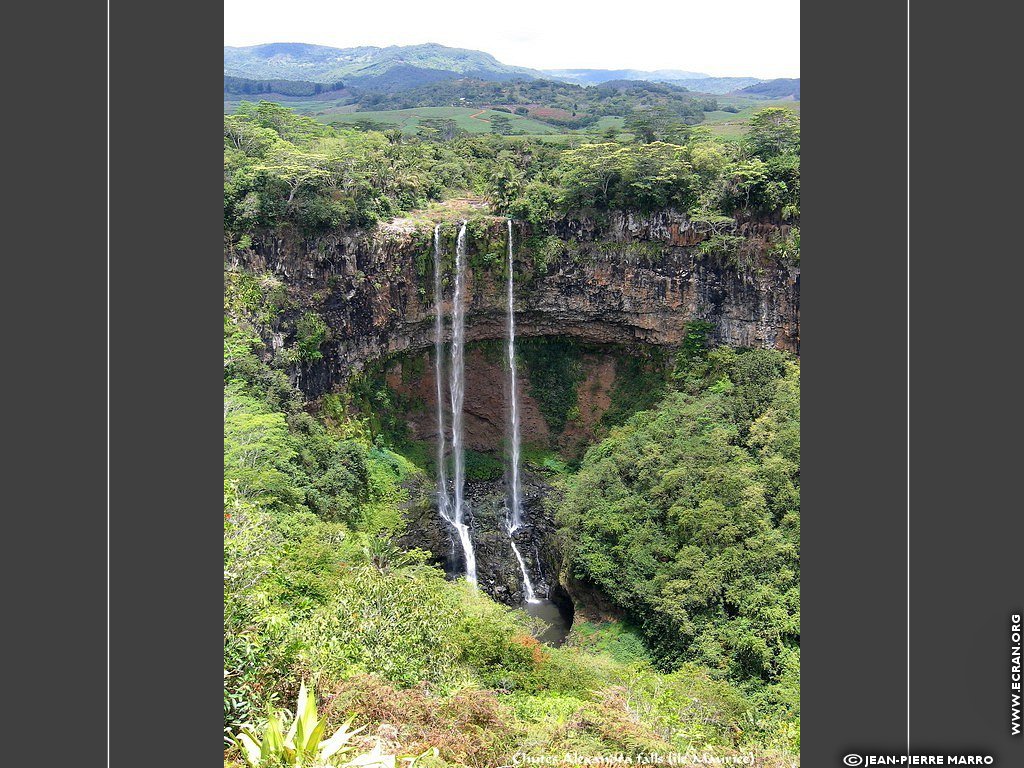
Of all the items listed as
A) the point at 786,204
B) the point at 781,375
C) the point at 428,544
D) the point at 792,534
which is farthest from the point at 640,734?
the point at 786,204

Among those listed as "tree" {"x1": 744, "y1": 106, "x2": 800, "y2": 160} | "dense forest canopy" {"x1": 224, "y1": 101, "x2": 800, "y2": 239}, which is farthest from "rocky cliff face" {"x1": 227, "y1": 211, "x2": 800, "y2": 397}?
"tree" {"x1": 744, "y1": 106, "x2": 800, "y2": 160}

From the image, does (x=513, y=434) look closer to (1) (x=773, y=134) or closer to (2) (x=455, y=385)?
(2) (x=455, y=385)

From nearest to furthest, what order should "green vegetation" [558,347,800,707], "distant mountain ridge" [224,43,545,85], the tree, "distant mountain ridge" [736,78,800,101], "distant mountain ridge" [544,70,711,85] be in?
"green vegetation" [558,347,800,707]
the tree
"distant mountain ridge" [736,78,800,101]
"distant mountain ridge" [224,43,545,85]
"distant mountain ridge" [544,70,711,85]

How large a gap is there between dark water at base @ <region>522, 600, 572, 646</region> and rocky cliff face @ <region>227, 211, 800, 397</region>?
8215 millimetres

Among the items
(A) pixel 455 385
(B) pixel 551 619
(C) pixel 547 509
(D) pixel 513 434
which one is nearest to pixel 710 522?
(B) pixel 551 619

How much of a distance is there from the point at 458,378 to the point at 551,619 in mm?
8774

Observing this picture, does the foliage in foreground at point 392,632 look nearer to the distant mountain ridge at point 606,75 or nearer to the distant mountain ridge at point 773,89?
the distant mountain ridge at point 773,89

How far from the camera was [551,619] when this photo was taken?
2048 cm

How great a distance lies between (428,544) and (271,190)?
10.4 metres

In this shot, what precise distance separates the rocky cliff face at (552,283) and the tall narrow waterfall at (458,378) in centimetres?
30

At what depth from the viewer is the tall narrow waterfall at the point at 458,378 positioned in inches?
973

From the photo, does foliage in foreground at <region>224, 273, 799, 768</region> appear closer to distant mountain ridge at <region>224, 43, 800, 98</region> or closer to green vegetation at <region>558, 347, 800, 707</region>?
green vegetation at <region>558, 347, 800, 707</region>

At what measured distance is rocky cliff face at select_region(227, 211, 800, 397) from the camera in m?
23.1

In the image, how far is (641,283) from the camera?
82.2ft
